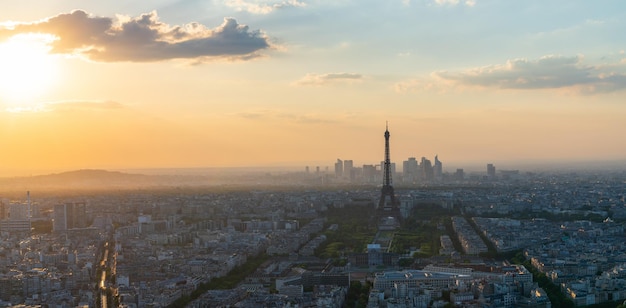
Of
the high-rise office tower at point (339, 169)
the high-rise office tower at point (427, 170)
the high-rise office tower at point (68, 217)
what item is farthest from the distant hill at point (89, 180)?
the high-rise office tower at point (68, 217)

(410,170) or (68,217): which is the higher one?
(410,170)

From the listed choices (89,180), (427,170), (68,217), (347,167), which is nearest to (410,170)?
(427,170)

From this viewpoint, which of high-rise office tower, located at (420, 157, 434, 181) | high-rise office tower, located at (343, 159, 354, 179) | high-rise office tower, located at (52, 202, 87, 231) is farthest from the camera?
high-rise office tower, located at (343, 159, 354, 179)

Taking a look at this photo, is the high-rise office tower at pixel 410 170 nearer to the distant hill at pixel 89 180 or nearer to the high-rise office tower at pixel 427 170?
the high-rise office tower at pixel 427 170

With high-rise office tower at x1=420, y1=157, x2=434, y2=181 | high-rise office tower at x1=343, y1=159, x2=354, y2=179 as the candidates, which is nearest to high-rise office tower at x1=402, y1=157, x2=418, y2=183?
high-rise office tower at x1=420, y1=157, x2=434, y2=181

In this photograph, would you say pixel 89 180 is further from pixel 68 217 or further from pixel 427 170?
pixel 68 217

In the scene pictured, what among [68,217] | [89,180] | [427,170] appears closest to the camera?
[68,217]

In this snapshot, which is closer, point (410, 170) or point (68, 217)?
point (68, 217)

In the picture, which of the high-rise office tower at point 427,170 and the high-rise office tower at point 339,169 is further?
the high-rise office tower at point 339,169

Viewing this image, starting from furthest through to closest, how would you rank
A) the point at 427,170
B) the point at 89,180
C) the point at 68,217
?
the point at 89,180, the point at 427,170, the point at 68,217

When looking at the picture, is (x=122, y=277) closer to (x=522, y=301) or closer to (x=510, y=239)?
(x=522, y=301)

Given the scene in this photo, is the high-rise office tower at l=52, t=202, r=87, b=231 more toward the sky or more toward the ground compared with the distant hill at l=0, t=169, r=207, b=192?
more toward the ground

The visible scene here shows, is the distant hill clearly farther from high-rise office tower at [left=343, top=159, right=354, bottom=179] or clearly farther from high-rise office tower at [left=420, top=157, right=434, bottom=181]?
high-rise office tower at [left=420, top=157, right=434, bottom=181]
